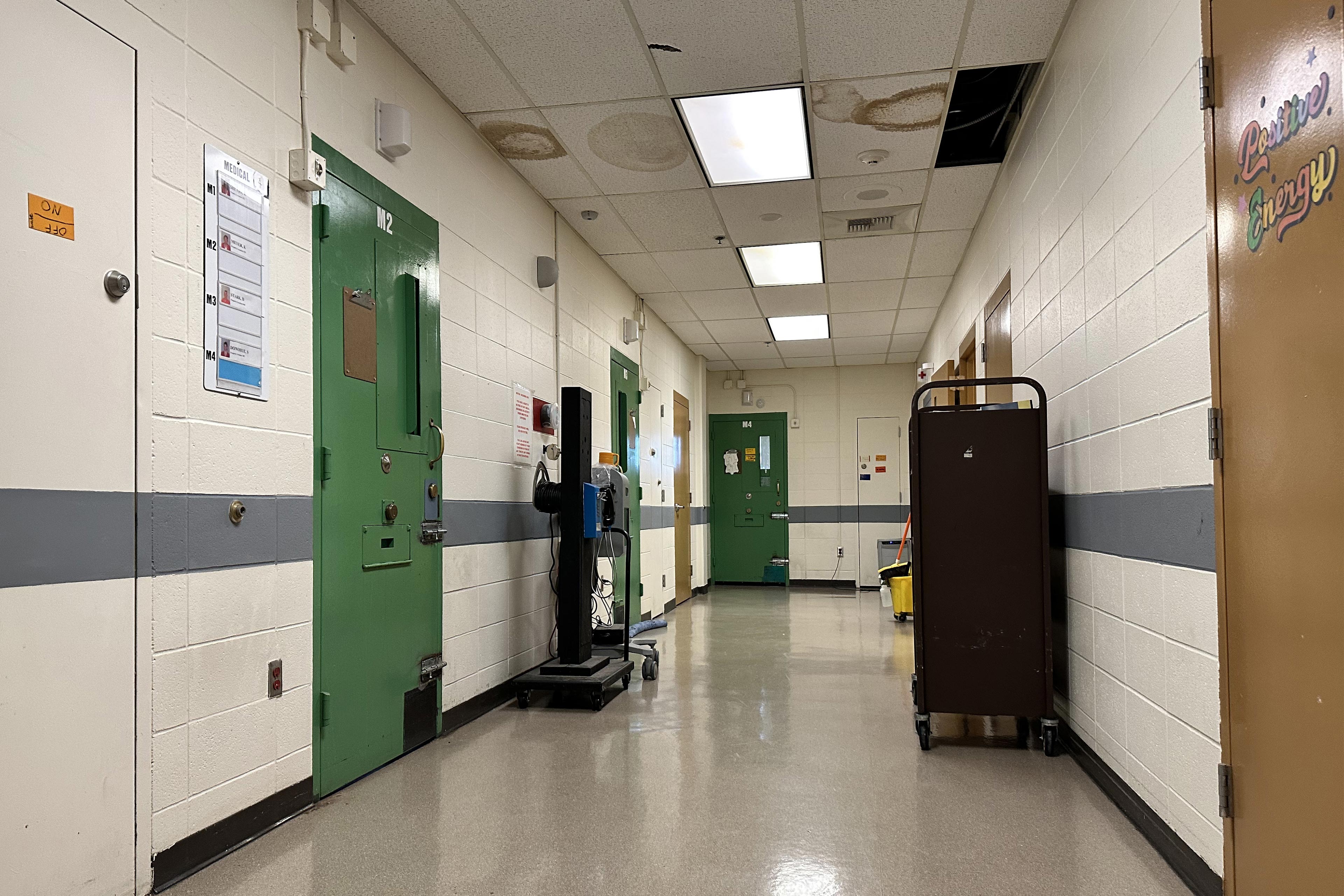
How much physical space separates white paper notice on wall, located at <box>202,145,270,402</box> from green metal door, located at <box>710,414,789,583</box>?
30.0 ft

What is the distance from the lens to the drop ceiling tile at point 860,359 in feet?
35.6

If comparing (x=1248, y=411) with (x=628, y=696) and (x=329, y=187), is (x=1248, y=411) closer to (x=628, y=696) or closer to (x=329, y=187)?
(x=329, y=187)

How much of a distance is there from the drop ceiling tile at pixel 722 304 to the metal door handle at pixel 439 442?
13.4 feet

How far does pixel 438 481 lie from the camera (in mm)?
3836

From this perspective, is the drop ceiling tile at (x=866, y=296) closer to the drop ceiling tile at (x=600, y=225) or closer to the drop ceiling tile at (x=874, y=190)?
the drop ceiling tile at (x=874, y=190)

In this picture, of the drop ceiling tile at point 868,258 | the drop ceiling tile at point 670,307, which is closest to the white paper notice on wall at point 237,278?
the drop ceiling tile at point 868,258

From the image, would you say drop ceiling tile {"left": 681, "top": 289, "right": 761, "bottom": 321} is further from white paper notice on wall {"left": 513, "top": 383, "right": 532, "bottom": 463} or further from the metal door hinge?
the metal door hinge

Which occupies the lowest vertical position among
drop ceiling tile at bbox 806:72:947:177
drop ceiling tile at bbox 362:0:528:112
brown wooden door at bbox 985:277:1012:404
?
brown wooden door at bbox 985:277:1012:404

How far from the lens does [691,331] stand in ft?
30.4

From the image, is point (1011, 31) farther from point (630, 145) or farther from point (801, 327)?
point (801, 327)

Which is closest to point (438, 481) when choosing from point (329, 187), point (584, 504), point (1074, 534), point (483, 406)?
point (483, 406)

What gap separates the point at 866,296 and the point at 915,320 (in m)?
1.26

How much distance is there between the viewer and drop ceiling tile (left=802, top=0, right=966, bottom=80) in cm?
329

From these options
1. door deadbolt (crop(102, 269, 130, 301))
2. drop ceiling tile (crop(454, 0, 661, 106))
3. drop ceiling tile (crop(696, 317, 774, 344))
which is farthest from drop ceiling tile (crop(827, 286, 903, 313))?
door deadbolt (crop(102, 269, 130, 301))
